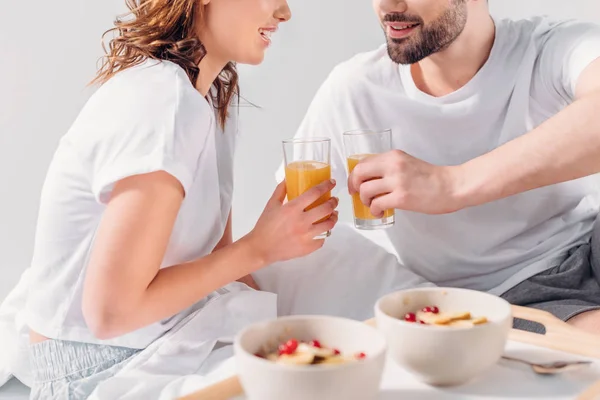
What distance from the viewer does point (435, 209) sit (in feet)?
5.09

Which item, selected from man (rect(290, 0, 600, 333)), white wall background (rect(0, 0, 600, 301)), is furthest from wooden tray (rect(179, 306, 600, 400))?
white wall background (rect(0, 0, 600, 301))

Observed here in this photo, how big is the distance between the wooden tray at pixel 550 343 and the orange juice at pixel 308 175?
390 mm

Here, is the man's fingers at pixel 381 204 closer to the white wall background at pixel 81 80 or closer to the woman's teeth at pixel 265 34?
the woman's teeth at pixel 265 34

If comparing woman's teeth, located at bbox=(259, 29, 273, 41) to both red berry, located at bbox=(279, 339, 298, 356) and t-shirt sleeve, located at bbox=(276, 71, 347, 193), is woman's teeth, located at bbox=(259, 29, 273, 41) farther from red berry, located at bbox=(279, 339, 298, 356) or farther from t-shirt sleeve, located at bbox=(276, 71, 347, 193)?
red berry, located at bbox=(279, 339, 298, 356)

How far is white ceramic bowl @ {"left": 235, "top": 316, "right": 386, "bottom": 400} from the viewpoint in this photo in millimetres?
852

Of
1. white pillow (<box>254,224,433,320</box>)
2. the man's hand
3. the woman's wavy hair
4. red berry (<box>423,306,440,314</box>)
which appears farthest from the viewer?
white pillow (<box>254,224,433,320</box>)

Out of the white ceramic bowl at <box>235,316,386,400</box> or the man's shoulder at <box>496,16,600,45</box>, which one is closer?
the white ceramic bowl at <box>235,316,386,400</box>

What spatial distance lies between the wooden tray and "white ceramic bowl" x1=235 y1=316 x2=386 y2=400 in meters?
0.11

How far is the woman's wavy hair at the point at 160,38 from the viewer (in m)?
1.62

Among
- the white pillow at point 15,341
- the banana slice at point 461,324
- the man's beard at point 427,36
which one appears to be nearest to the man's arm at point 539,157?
the man's beard at point 427,36

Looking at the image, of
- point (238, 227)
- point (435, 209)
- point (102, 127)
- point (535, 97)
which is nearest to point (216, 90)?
point (102, 127)

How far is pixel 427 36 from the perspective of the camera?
197 centimetres

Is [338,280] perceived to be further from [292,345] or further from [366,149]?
[292,345]

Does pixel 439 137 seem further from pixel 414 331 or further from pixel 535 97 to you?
pixel 414 331
